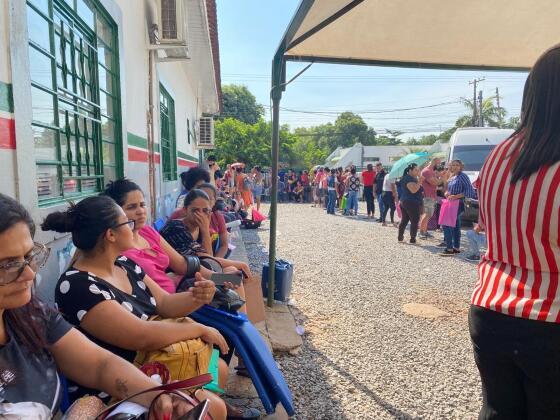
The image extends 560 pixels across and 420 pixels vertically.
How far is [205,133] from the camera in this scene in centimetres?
1219

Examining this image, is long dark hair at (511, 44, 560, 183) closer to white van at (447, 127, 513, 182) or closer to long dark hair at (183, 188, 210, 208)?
long dark hair at (183, 188, 210, 208)

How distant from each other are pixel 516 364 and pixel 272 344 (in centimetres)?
230

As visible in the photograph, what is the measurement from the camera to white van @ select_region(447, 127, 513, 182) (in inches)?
416

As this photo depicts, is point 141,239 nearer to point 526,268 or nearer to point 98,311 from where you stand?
point 98,311

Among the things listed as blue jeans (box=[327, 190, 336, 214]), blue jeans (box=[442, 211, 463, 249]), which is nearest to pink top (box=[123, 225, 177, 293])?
blue jeans (box=[442, 211, 463, 249])

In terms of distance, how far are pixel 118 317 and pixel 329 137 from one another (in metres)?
63.8

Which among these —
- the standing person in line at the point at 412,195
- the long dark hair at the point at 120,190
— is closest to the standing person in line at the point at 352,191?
the standing person in line at the point at 412,195

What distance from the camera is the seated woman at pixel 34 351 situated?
1.19 meters

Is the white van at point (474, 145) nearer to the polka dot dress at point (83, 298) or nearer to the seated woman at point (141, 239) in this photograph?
the seated woman at point (141, 239)

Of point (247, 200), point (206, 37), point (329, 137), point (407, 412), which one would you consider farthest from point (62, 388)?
point (329, 137)

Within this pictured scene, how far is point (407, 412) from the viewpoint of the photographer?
2.60m

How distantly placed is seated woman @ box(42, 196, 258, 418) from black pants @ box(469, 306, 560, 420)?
1.06m

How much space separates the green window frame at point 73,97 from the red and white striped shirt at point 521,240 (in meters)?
2.16

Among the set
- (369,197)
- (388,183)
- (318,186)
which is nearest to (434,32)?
(388,183)
